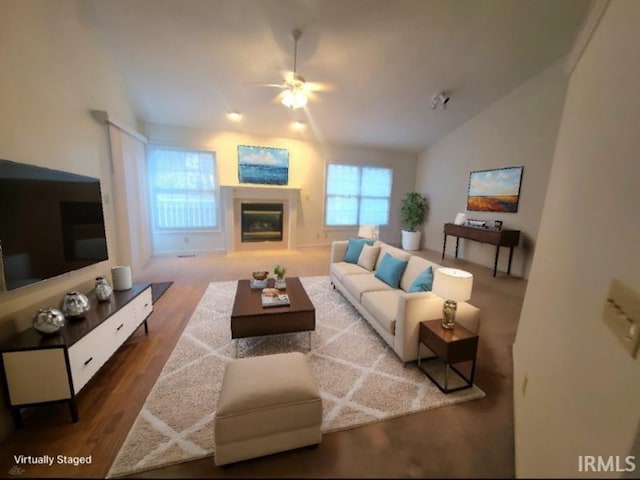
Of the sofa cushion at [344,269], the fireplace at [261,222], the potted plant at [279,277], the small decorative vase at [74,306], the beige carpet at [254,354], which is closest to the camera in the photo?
the beige carpet at [254,354]

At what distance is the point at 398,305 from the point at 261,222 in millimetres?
4630

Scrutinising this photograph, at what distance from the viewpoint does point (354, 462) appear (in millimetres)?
377

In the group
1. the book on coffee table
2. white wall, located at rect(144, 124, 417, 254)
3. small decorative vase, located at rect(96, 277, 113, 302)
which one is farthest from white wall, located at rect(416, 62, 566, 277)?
small decorative vase, located at rect(96, 277, 113, 302)

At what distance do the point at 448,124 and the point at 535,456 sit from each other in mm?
6454

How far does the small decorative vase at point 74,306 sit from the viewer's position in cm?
189

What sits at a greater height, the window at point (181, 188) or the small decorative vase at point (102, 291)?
the window at point (181, 188)

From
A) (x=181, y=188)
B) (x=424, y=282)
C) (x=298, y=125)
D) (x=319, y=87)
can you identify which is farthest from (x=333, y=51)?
(x=181, y=188)

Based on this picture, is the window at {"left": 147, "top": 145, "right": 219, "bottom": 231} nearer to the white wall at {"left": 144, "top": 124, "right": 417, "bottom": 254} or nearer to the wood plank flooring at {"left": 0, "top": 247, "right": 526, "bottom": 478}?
the white wall at {"left": 144, "top": 124, "right": 417, "bottom": 254}

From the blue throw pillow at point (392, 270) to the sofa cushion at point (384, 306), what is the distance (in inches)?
6.7

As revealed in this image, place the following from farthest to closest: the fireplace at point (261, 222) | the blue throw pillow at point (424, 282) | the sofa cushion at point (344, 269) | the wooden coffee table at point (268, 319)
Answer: the fireplace at point (261, 222), the sofa cushion at point (344, 269), the blue throw pillow at point (424, 282), the wooden coffee table at point (268, 319)

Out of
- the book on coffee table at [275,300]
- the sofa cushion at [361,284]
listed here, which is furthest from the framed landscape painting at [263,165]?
the book on coffee table at [275,300]

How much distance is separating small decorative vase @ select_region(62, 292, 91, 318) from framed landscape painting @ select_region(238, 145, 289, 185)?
4.33 m

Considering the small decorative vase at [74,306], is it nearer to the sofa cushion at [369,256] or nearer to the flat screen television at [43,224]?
the flat screen television at [43,224]

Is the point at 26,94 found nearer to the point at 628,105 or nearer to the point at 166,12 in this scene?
the point at 166,12
